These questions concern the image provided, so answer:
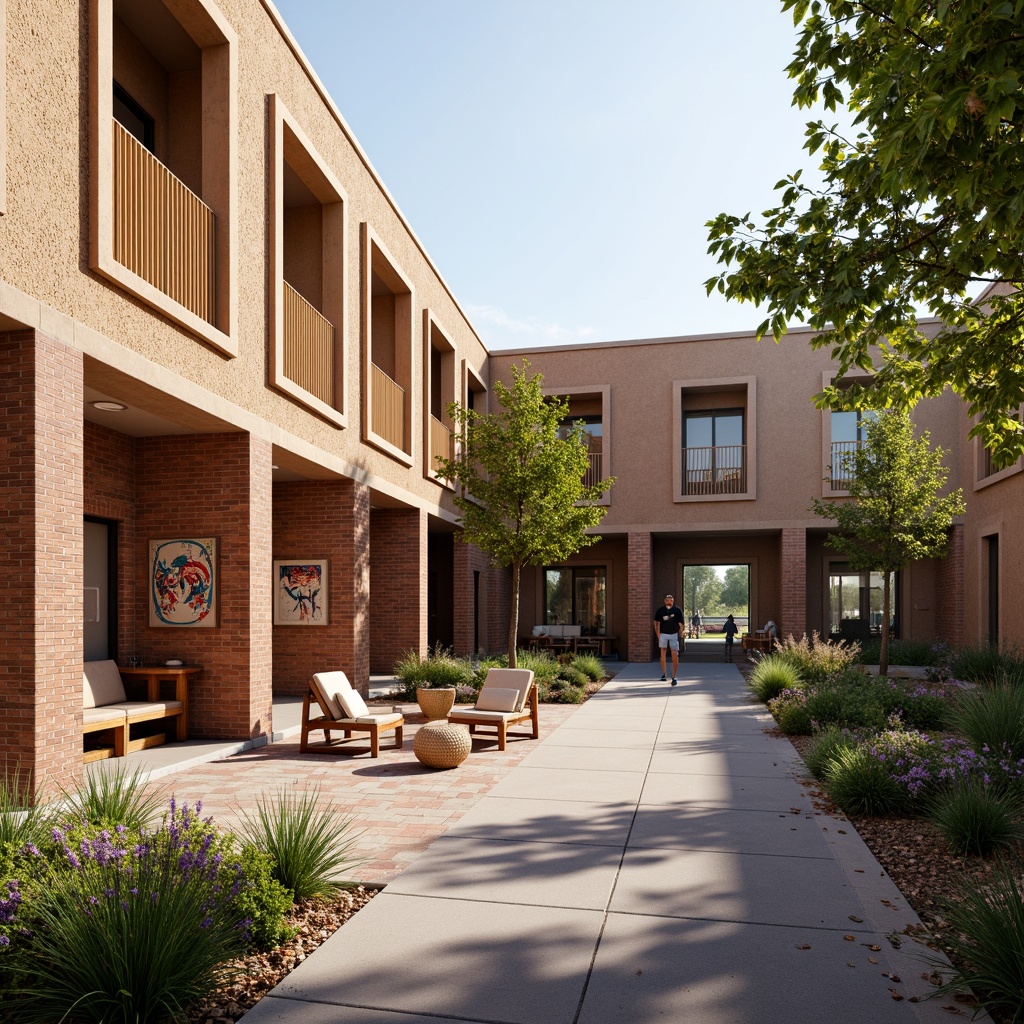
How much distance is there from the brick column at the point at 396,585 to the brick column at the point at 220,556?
20.4 ft

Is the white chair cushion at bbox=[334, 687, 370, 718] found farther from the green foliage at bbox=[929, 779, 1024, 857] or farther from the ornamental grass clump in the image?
the green foliage at bbox=[929, 779, 1024, 857]

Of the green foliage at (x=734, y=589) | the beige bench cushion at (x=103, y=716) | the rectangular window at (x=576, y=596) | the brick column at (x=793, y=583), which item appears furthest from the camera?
the green foliage at (x=734, y=589)

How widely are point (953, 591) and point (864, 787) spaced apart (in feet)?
55.1

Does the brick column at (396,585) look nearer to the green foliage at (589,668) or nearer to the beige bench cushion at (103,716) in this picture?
the green foliage at (589,668)

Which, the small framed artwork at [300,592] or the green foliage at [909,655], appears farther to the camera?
the green foliage at [909,655]

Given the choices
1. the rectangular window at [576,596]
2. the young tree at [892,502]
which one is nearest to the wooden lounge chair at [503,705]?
the young tree at [892,502]

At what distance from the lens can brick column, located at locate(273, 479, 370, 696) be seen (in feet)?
43.7

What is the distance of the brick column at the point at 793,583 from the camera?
73.0 ft

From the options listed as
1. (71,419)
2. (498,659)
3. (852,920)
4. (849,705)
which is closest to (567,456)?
(498,659)

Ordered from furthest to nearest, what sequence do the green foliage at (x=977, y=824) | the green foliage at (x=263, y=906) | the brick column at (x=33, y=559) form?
the brick column at (x=33, y=559) → the green foliage at (x=977, y=824) → the green foliage at (x=263, y=906)

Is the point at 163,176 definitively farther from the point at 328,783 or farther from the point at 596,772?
the point at 596,772

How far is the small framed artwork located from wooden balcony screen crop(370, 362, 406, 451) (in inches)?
105

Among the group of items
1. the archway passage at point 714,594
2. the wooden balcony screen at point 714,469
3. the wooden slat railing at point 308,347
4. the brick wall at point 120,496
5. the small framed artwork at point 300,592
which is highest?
the wooden slat railing at point 308,347

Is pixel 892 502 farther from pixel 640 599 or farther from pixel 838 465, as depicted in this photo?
pixel 640 599
